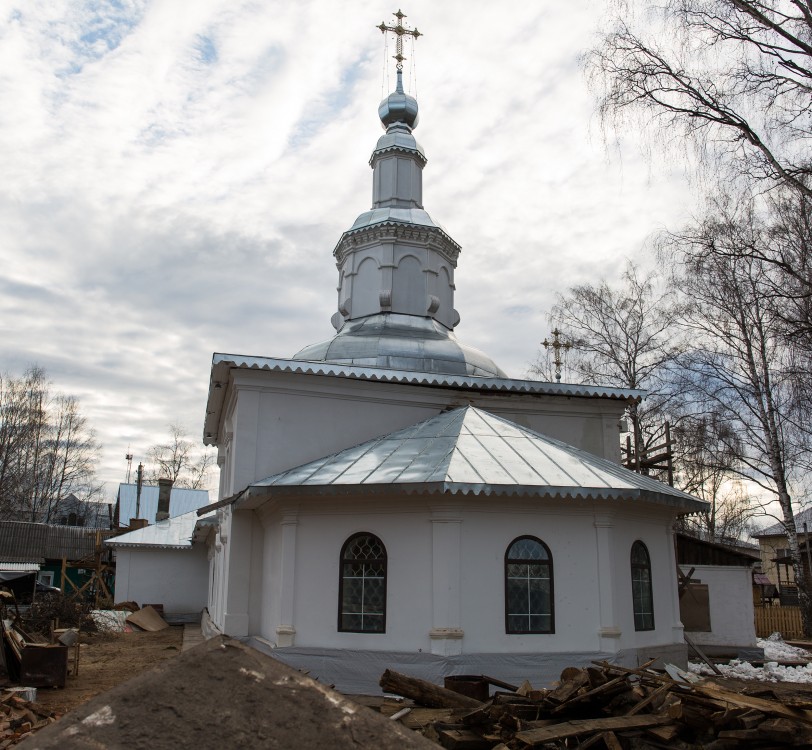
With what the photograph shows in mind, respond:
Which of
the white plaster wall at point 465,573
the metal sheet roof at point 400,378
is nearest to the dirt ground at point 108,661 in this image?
the white plaster wall at point 465,573

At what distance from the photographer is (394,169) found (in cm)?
1966

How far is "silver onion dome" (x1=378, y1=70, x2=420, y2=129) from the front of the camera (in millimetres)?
20453

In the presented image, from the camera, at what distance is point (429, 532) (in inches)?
458

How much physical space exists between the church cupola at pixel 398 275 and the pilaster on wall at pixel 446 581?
5.35 meters

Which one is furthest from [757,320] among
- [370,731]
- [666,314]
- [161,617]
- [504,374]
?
[161,617]

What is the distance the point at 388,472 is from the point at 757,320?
12160mm

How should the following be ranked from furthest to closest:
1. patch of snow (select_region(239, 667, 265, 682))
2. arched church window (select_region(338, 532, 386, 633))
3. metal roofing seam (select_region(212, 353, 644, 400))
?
1. metal roofing seam (select_region(212, 353, 644, 400))
2. arched church window (select_region(338, 532, 386, 633))
3. patch of snow (select_region(239, 667, 265, 682))

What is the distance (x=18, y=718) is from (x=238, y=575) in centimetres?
551

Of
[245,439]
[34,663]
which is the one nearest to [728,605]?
[245,439]

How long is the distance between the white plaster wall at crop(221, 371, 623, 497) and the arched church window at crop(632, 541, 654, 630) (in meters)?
3.13

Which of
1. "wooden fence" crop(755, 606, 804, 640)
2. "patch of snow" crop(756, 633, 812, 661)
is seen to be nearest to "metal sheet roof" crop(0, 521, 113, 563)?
"wooden fence" crop(755, 606, 804, 640)

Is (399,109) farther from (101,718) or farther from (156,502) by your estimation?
(156,502)

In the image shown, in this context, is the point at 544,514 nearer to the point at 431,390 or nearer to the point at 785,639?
the point at 431,390

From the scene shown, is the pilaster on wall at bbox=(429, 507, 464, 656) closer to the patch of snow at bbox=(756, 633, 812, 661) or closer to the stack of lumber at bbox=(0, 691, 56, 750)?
the stack of lumber at bbox=(0, 691, 56, 750)
